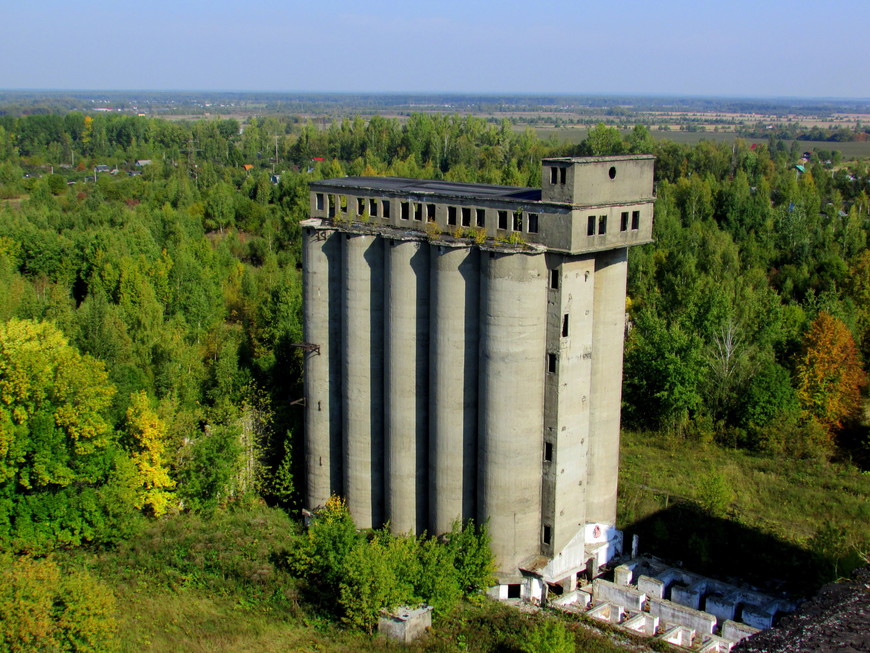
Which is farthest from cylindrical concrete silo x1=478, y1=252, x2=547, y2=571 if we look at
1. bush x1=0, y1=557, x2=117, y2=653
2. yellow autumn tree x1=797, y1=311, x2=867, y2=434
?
yellow autumn tree x1=797, y1=311, x2=867, y2=434

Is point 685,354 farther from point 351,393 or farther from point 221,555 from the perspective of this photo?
point 221,555

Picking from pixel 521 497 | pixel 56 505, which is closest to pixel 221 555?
pixel 56 505

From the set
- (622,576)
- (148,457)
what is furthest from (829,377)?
(148,457)

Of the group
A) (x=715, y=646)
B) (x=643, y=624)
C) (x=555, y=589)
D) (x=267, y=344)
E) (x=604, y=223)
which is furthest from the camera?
(x=267, y=344)

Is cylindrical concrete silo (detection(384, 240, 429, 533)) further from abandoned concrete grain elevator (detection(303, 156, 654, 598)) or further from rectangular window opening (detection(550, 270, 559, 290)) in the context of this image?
rectangular window opening (detection(550, 270, 559, 290))

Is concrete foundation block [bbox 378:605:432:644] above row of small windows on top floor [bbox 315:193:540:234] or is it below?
below

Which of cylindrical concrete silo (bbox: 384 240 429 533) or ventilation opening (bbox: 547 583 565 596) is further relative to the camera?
cylindrical concrete silo (bbox: 384 240 429 533)

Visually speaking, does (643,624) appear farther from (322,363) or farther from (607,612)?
(322,363)
